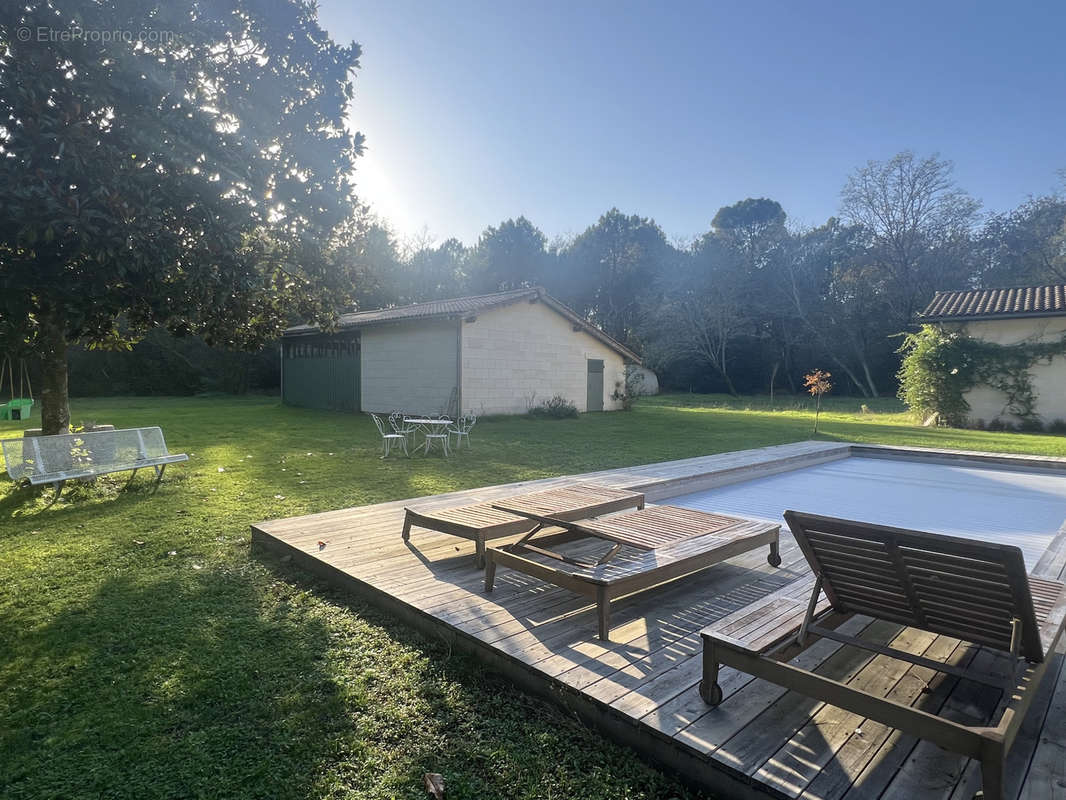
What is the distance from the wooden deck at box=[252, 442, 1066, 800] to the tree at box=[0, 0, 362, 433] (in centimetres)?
260

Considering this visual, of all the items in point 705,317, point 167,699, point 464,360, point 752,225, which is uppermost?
point 752,225

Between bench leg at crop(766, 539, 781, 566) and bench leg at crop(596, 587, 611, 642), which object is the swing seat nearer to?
bench leg at crop(596, 587, 611, 642)

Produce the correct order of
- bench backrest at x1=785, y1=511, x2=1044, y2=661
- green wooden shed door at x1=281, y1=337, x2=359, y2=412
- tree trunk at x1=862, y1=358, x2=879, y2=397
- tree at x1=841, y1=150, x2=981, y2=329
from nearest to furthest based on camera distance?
bench backrest at x1=785, y1=511, x2=1044, y2=661 → green wooden shed door at x1=281, y1=337, x2=359, y2=412 → tree at x1=841, y1=150, x2=981, y2=329 → tree trunk at x1=862, y1=358, x2=879, y2=397

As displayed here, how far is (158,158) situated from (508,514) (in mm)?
4301

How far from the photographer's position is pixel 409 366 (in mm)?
17609

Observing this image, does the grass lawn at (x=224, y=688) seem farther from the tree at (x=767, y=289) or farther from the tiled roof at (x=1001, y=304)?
the tree at (x=767, y=289)

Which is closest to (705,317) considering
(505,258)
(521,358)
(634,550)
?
(505,258)

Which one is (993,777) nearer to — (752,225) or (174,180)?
(174,180)

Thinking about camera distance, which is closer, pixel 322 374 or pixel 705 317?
pixel 322 374

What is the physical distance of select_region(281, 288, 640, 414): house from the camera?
646 inches

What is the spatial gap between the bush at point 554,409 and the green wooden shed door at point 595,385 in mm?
1628

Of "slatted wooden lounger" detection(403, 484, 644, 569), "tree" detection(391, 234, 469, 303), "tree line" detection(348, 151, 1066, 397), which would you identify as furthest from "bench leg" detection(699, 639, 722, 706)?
"tree" detection(391, 234, 469, 303)

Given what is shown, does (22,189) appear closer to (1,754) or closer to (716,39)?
(1,754)

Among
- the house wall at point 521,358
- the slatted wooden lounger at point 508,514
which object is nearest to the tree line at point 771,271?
the house wall at point 521,358
